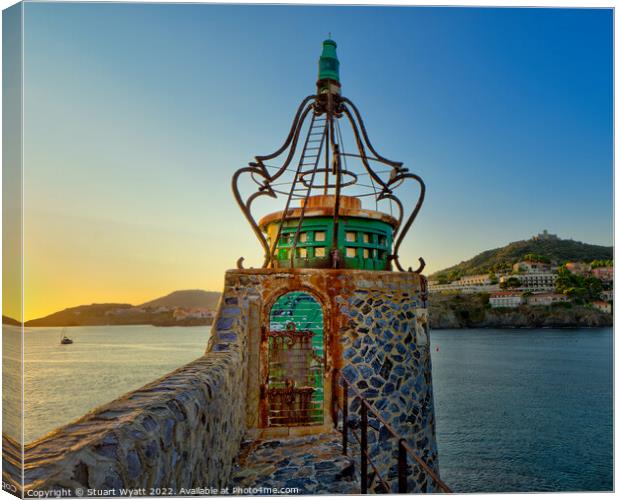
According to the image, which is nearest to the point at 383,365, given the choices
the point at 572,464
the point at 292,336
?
the point at 292,336

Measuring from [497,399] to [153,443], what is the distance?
29.9m

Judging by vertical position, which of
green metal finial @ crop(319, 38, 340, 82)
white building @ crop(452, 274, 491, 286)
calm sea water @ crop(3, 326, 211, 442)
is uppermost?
green metal finial @ crop(319, 38, 340, 82)

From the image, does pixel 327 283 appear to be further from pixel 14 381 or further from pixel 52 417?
pixel 52 417

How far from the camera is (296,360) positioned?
6336 millimetres

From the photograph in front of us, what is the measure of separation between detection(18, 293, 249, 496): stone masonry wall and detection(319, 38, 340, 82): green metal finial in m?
5.39

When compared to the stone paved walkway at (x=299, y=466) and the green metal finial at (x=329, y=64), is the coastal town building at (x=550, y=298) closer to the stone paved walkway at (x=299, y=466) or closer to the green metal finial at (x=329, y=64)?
the green metal finial at (x=329, y=64)

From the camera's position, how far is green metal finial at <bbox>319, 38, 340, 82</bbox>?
7498 mm

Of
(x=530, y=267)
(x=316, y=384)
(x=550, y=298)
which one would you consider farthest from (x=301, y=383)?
(x=550, y=298)

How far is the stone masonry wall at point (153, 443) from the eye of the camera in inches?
74.5

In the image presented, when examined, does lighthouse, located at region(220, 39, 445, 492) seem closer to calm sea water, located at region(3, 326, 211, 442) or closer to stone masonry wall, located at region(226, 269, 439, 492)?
stone masonry wall, located at region(226, 269, 439, 492)

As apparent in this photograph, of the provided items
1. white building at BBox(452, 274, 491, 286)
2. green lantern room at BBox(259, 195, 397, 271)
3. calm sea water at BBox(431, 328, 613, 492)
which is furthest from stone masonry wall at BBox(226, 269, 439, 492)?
white building at BBox(452, 274, 491, 286)

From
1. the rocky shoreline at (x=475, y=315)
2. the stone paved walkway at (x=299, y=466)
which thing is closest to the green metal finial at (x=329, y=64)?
the stone paved walkway at (x=299, y=466)

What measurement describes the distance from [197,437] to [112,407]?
632mm

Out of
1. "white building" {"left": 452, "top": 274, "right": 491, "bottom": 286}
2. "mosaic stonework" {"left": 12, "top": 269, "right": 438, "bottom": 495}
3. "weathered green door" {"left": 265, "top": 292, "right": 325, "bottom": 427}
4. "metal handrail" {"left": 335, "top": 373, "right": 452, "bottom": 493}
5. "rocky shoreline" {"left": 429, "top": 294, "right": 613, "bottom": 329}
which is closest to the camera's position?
"metal handrail" {"left": 335, "top": 373, "right": 452, "bottom": 493}
